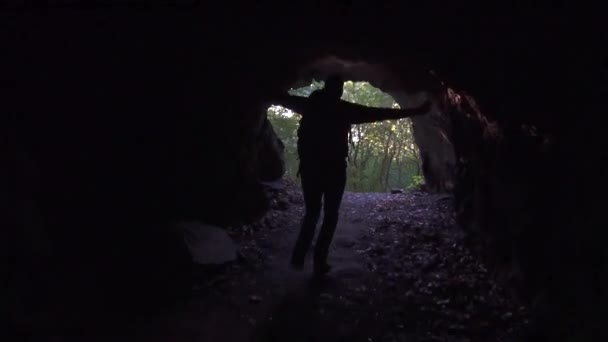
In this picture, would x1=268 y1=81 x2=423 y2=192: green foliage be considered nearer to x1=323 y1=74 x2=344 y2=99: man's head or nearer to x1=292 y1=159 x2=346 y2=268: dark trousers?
x1=292 y1=159 x2=346 y2=268: dark trousers

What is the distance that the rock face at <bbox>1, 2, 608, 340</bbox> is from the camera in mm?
4414

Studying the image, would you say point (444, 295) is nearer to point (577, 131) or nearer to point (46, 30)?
point (577, 131)

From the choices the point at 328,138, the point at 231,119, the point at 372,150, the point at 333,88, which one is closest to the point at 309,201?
the point at 328,138

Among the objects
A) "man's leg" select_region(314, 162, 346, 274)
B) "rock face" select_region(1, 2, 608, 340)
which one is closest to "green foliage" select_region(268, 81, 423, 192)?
"rock face" select_region(1, 2, 608, 340)

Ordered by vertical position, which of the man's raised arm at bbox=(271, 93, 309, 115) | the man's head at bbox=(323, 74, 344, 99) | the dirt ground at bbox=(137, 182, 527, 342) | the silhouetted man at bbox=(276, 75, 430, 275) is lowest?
the dirt ground at bbox=(137, 182, 527, 342)

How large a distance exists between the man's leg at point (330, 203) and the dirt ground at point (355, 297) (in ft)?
1.32

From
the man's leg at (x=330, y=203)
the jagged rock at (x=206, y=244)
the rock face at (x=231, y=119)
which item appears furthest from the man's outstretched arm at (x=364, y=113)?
the jagged rock at (x=206, y=244)

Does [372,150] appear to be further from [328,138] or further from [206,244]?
[328,138]

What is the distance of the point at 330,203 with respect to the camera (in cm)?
663

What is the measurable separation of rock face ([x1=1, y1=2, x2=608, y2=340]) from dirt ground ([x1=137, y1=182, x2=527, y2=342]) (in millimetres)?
470

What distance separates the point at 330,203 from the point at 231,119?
10.8 feet

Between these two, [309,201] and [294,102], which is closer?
[309,201]

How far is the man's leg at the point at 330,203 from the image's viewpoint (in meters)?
6.55

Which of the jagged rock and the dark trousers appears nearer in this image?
the dark trousers
